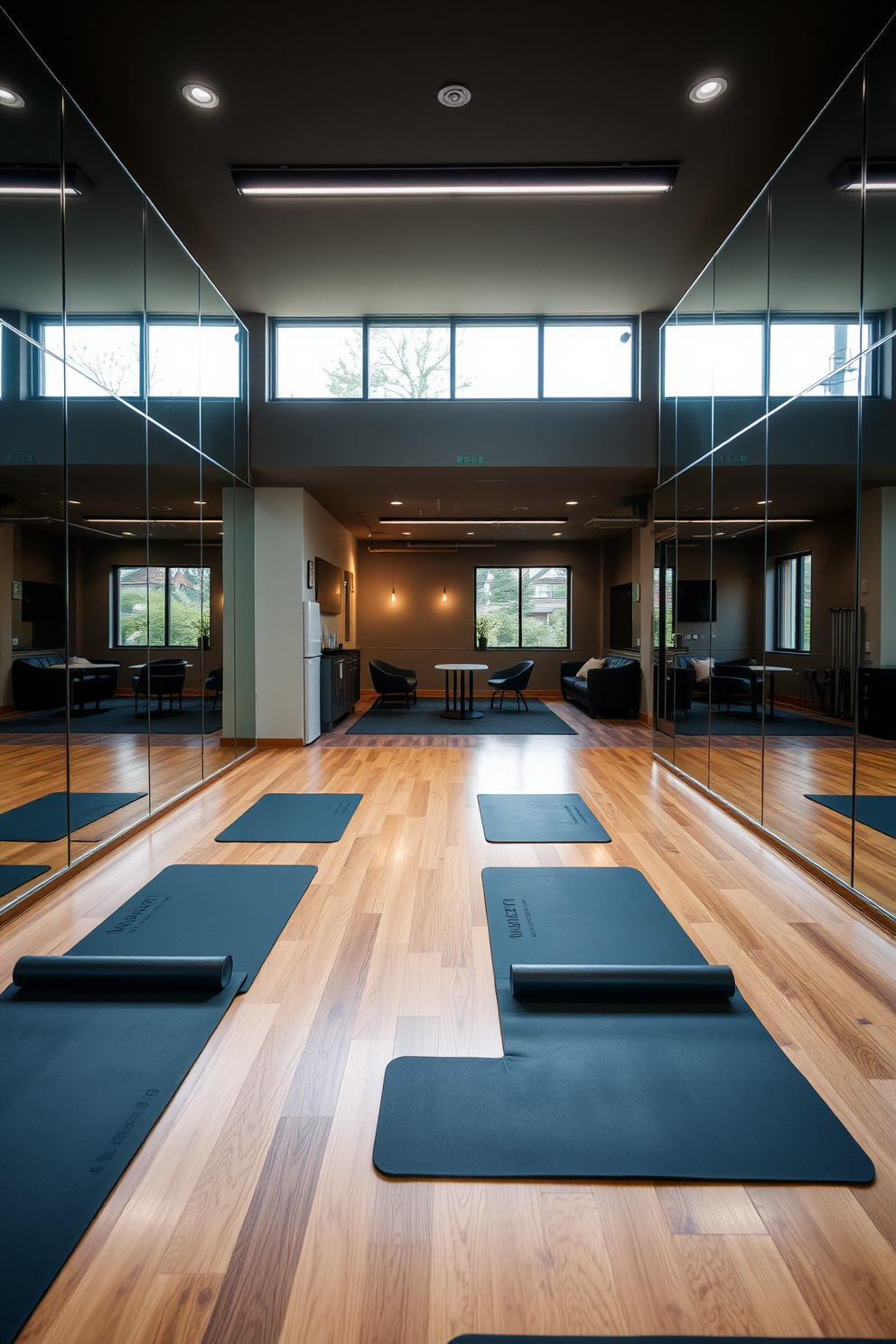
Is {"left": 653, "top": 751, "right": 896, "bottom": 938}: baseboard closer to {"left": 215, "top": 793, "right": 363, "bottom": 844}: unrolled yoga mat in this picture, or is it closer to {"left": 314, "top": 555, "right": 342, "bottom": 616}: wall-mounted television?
{"left": 215, "top": 793, "right": 363, "bottom": 844}: unrolled yoga mat

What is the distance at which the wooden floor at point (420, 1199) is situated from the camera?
1.26 meters

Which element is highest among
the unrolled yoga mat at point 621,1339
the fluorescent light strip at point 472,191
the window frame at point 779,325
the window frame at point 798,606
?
the fluorescent light strip at point 472,191

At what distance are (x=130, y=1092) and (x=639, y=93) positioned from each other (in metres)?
5.13

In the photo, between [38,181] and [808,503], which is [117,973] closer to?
[38,181]

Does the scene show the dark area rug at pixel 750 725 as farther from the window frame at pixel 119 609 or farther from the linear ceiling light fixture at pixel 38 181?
the linear ceiling light fixture at pixel 38 181

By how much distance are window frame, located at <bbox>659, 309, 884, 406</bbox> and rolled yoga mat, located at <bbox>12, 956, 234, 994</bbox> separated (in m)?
3.36

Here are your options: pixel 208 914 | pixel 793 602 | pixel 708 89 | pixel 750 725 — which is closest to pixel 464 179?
pixel 708 89

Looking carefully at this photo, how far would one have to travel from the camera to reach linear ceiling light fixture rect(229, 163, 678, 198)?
15.3ft

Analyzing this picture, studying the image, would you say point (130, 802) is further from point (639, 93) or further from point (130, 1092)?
point (639, 93)

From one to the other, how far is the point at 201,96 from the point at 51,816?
3.93 m

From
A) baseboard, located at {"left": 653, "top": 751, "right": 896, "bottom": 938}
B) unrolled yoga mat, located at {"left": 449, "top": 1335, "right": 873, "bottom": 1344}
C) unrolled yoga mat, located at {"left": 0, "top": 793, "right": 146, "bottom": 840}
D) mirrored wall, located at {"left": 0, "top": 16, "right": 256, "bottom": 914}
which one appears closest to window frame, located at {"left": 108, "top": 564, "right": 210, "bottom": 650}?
mirrored wall, located at {"left": 0, "top": 16, "right": 256, "bottom": 914}

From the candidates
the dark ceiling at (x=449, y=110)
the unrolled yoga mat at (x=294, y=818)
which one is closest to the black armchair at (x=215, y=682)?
Result: the unrolled yoga mat at (x=294, y=818)

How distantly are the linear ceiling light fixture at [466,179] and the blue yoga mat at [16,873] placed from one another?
4331 mm

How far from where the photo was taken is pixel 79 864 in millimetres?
3555
